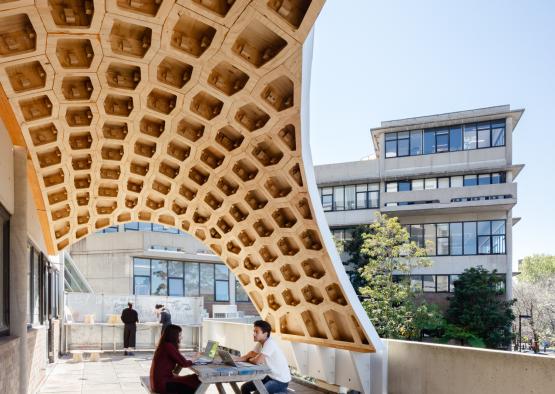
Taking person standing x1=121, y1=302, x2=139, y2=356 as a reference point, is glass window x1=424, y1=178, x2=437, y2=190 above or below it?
above

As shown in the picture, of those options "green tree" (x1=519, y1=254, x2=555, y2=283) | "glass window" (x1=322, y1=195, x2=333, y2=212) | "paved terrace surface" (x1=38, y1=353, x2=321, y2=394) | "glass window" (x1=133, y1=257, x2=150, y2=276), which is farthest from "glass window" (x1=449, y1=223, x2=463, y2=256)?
"green tree" (x1=519, y1=254, x2=555, y2=283)

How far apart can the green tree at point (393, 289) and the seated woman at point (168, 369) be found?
24.2 meters

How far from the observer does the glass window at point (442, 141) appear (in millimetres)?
37094

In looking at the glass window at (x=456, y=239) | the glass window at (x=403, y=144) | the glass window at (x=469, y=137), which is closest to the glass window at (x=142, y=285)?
the glass window at (x=403, y=144)

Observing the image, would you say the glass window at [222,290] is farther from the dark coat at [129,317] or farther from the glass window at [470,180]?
the dark coat at [129,317]

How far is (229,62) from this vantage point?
25.8 ft

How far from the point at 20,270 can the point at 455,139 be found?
33.9 metres

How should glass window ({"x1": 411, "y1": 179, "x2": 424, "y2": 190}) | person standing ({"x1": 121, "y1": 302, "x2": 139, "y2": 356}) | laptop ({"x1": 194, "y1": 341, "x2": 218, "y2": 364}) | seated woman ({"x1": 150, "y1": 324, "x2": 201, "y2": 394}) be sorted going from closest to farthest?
seated woman ({"x1": 150, "y1": 324, "x2": 201, "y2": 394}) < laptop ({"x1": 194, "y1": 341, "x2": 218, "y2": 364}) < person standing ({"x1": 121, "y1": 302, "x2": 139, "y2": 356}) < glass window ({"x1": 411, "y1": 179, "x2": 424, "y2": 190})

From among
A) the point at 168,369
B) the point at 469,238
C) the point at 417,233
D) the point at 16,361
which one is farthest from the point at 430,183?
the point at 16,361

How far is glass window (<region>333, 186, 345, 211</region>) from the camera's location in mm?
40312

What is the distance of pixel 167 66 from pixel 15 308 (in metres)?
4.62

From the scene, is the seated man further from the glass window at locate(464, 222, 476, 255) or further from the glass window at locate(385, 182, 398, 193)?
the glass window at locate(385, 182, 398, 193)

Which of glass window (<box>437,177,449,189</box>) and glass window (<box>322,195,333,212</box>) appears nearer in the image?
glass window (<box>437,177,449,189</box>)

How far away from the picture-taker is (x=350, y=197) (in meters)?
40.1
